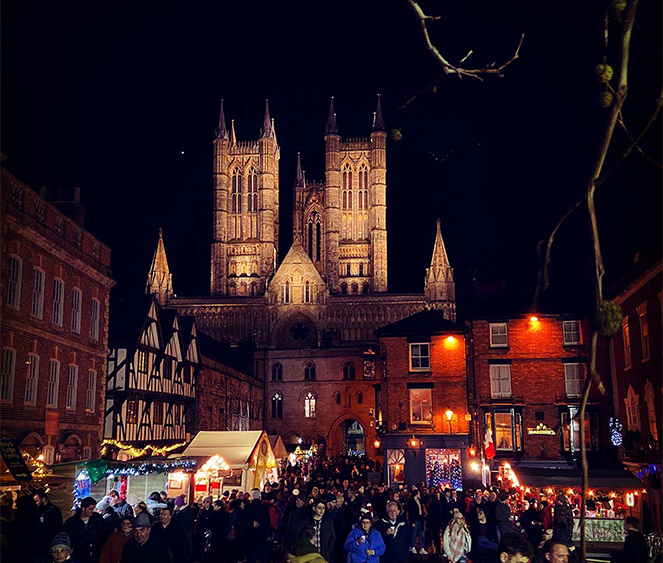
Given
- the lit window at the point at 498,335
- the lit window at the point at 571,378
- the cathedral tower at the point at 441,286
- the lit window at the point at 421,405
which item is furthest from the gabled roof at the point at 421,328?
the cathedral tower at the point at 441,286

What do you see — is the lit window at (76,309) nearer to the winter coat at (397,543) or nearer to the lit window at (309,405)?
the winter coat at (397,543)

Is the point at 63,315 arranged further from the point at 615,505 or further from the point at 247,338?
the point at 247,338

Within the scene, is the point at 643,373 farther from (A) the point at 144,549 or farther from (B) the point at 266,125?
(B) the point at 266,125

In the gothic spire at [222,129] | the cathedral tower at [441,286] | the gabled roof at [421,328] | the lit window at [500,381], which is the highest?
the gothic spire at [222,129]

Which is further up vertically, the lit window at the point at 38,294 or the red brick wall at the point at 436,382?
the lit window at the point at 38,294

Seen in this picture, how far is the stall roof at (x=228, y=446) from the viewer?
23.7 metres

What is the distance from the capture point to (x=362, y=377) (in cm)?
6788

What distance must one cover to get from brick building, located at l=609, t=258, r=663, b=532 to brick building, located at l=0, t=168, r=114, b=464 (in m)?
16.9

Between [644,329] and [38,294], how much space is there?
694 inches

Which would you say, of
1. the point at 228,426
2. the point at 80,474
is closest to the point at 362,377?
the point at 228,426

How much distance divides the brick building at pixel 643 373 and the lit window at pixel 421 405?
42.7 ft

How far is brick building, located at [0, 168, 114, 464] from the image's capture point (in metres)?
19.6

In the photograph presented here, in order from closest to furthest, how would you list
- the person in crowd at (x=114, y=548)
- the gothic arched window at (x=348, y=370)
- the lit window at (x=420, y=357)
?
the person in crowd at (x=114, y=548) → the lit window at (x=420, y=357) → the gothic arched window at (x=348, y=370)

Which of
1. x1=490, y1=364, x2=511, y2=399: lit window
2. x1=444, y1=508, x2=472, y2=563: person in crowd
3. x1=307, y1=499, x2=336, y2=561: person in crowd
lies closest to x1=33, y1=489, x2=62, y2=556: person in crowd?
x1=307, y1=499, x2=336, y2=561: person in crowd
